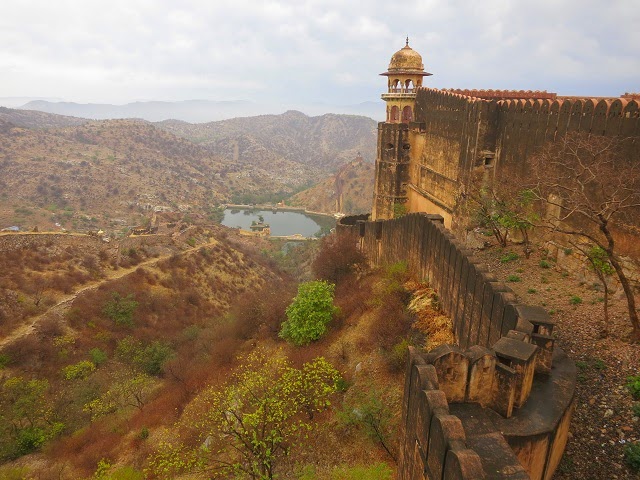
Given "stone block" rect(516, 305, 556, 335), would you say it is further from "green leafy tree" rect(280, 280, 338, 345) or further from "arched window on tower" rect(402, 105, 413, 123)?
"arched window on tower" rect(402, 105, 413, 123)

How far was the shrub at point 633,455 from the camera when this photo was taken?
5940 millimetres

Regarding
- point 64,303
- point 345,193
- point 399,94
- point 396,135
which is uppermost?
point 399,94

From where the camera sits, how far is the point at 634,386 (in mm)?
6875

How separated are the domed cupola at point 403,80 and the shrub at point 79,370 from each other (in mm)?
20860

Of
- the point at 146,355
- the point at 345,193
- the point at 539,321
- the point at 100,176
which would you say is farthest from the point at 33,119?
the point at 539,321

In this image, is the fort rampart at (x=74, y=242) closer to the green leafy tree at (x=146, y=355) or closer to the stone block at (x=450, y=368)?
the green leafy tree at (x=146, y=355)

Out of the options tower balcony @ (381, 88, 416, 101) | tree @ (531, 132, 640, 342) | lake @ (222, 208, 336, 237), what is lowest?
lake @ (222, 208, 336, 237)

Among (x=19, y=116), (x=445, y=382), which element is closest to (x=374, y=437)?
(x=445, y=382)

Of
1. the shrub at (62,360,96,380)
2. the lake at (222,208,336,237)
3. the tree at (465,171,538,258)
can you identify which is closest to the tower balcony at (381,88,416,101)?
the tree at (465,171,538,258)

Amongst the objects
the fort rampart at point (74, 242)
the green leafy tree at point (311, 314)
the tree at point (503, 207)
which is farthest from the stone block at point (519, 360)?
the fort rampart at point (74, 242)

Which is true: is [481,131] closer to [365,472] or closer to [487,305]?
[487,305]

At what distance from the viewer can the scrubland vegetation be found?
10.3 metres

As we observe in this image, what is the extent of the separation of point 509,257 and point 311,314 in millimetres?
7447

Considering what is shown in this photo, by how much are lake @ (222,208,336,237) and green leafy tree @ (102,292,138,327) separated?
64.8 meters
